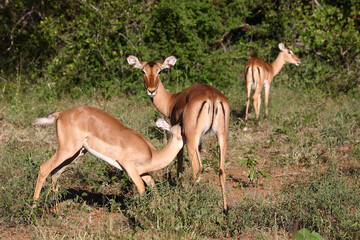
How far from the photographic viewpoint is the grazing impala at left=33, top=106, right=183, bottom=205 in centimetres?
405

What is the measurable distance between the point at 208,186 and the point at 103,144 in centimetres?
109

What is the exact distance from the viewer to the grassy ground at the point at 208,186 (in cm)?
367

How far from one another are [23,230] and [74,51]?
5202 mm

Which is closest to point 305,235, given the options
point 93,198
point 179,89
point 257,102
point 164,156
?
point 164,156

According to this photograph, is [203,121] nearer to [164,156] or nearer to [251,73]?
[164,156]

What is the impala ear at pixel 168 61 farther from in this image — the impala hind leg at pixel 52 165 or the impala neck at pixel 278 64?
the impala neck at pixel 278 64

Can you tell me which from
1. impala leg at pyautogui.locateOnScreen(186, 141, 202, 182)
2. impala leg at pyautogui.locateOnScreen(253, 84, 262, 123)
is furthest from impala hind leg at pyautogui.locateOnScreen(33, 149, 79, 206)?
impala leg at pyautogui.locateOnScreen(253, 84, 262, 123)

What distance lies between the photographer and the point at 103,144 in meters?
4.11

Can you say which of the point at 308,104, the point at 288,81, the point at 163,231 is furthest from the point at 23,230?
the point at 288,81

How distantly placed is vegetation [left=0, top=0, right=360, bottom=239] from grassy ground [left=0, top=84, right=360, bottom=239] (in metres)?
0.02

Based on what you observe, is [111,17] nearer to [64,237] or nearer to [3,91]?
[3,91]

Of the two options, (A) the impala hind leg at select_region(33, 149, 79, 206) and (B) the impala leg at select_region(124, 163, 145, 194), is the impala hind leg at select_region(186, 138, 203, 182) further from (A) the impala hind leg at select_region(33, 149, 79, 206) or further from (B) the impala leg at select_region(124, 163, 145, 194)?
(A) the impala hind leg at select_region(33, 149, 79, 206)

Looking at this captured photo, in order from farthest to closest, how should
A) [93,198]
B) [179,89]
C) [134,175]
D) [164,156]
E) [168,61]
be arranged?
[179,89], [168,61], [93,198], [164,156], [134,175]

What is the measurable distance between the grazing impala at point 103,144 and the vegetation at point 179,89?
0.26 meters
